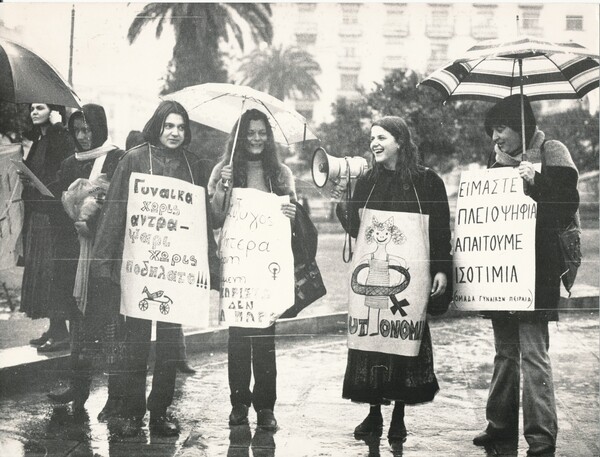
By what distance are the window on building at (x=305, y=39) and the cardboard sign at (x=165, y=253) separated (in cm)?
124

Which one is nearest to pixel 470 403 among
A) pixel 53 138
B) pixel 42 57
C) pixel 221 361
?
pixel 221 361

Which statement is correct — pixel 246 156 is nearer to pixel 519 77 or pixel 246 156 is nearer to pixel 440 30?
pixel 440 30

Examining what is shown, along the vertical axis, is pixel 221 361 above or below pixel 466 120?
below

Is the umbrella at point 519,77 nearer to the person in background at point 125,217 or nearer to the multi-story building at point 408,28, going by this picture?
the multi-story building at point 408,28

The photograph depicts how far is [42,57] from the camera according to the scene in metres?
5.02

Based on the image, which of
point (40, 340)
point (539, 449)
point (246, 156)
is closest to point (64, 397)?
point (40, 340)

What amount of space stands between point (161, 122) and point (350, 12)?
4.81 feet

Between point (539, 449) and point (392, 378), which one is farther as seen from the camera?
point (392, 378)

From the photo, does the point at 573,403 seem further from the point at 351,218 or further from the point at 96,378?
the point at 96,378

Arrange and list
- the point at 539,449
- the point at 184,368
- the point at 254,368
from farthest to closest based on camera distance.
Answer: the point at 184,368
the point at 254,368
the point at 539,449

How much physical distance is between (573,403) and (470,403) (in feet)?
2.11

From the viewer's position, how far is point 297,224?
15.5ft

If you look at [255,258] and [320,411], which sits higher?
[255,258]

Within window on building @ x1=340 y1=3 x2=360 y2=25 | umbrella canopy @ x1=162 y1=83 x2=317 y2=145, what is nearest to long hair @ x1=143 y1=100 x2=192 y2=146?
umbrella canopy @ x1=162 y1=83 x2=317 y2=145
